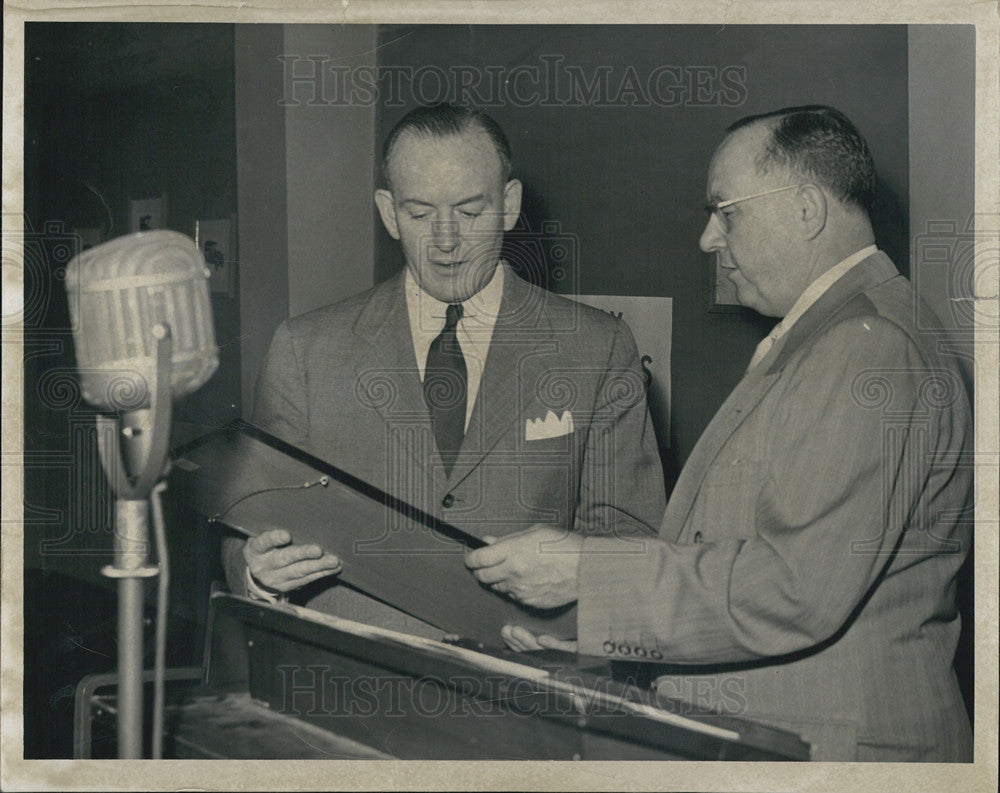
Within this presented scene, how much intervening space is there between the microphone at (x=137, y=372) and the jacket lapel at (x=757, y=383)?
0.93 metres

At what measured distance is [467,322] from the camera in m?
2.23

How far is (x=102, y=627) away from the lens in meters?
2.27

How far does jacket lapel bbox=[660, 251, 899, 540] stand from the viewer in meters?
2.13

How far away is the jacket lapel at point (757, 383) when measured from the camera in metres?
2.13

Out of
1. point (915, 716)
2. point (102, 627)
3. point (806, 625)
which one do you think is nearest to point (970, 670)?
point (915, 716)

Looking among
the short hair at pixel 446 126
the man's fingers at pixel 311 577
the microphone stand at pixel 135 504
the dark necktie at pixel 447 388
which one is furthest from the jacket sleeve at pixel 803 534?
the microphone stand at pixel 135 504

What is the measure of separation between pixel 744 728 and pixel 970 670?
473mm

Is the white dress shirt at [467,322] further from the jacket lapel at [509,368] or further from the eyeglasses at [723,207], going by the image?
the eyeglasses at [723,207]

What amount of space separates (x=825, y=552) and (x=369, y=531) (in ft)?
2.83

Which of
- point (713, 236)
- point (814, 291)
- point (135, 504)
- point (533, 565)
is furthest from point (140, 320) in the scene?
point (814, 291)

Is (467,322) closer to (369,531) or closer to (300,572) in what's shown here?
(369,531)

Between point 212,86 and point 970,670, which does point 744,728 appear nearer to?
point 970,670

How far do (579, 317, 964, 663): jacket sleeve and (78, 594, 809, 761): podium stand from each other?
116 mm

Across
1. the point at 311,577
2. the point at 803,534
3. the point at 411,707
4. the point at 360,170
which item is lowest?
the point at 411,707
